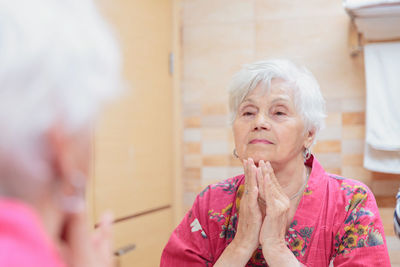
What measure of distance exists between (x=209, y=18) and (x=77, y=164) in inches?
85.3

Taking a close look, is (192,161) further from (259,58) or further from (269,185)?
(269,185)

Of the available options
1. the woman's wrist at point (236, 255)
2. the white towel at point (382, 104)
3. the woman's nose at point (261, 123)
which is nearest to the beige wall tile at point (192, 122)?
the white towel at point (382, 104)

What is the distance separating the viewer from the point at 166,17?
2.47 m

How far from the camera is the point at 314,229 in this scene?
1.37m

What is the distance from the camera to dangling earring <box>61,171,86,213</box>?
484 millimetres

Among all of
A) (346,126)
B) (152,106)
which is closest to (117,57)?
(152,106)

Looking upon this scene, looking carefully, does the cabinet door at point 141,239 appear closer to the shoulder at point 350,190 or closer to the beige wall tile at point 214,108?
the beige wall tile at point 214,108

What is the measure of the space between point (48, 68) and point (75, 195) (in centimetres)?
13

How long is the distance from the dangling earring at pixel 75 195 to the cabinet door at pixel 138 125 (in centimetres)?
118

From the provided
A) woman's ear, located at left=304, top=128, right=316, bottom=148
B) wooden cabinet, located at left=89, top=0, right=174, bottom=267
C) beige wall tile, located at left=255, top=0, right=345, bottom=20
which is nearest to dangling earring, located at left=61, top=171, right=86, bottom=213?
woman's ear, located at left=304, top=128, right=316, bottom=148

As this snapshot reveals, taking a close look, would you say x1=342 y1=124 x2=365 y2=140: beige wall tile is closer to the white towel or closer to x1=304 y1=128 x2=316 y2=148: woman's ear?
the white towel

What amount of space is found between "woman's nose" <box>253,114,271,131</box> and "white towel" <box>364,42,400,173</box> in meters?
0.91

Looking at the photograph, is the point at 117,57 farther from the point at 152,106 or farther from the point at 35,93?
the point at 152,106

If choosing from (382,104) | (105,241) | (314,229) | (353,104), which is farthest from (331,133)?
(105,241)
